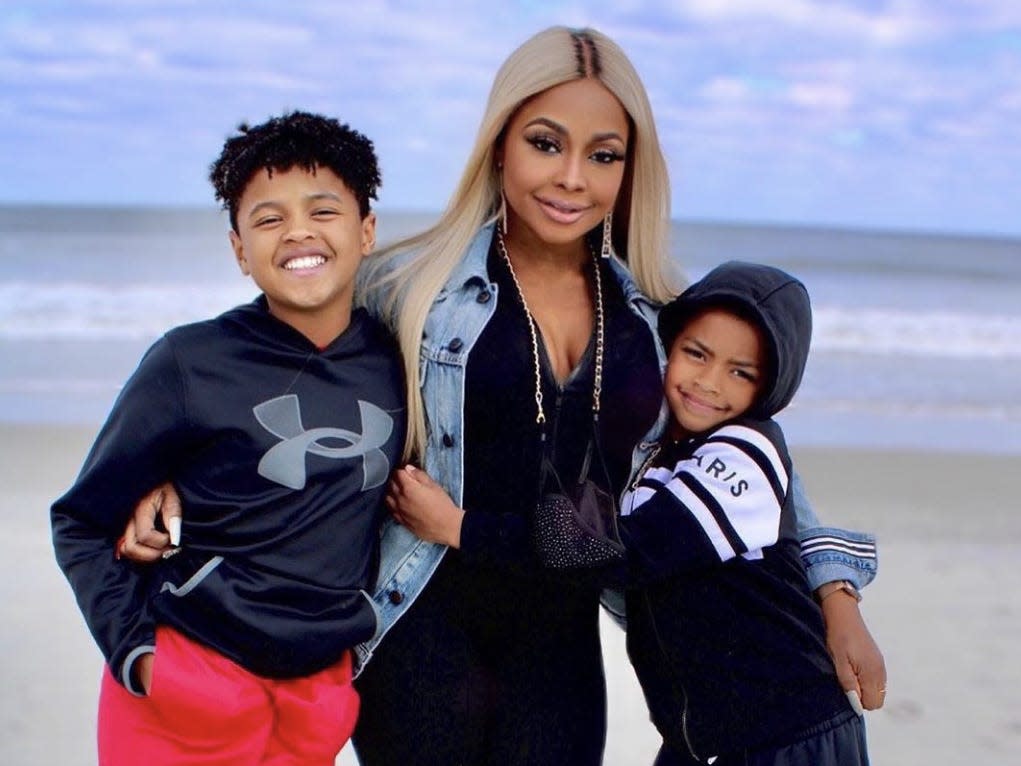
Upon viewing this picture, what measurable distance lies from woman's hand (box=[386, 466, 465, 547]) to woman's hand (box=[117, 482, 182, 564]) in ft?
1.64

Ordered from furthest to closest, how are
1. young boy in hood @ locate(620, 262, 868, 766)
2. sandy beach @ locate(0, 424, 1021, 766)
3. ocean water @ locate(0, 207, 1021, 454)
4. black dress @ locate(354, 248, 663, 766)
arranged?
1. ocean water @ locate(0, 207, 1021, 454)
2. sandy beach @ locate(0, 424, 1021, 766)
3. black dress @ locate(354, 248, 663, 766)
4. young boy in hood @ locate(620, 262, 868, 766)

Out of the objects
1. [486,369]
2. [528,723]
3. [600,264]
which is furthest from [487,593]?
[600,264]

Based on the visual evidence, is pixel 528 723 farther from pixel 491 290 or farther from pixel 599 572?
pixel 491 290

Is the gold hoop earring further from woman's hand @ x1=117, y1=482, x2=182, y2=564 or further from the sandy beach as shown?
the sandy beach

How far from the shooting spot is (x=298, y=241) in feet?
7.82

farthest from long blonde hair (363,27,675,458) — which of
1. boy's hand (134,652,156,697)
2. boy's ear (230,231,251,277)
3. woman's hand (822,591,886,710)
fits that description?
woman's hand (822,591,886,710)

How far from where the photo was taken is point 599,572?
7.80 ft

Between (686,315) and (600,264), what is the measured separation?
388mm

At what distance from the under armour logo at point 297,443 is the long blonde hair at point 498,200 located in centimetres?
15

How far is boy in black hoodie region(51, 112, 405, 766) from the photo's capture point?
7.43ft

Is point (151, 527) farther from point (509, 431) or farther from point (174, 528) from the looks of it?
point (509, 431)

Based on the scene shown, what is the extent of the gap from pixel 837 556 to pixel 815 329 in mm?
10918

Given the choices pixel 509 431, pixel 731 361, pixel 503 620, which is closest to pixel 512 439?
pixel 509 431

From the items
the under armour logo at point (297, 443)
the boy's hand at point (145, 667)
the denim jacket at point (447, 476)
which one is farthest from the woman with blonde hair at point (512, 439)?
the boy's hand at point (145, 667)
